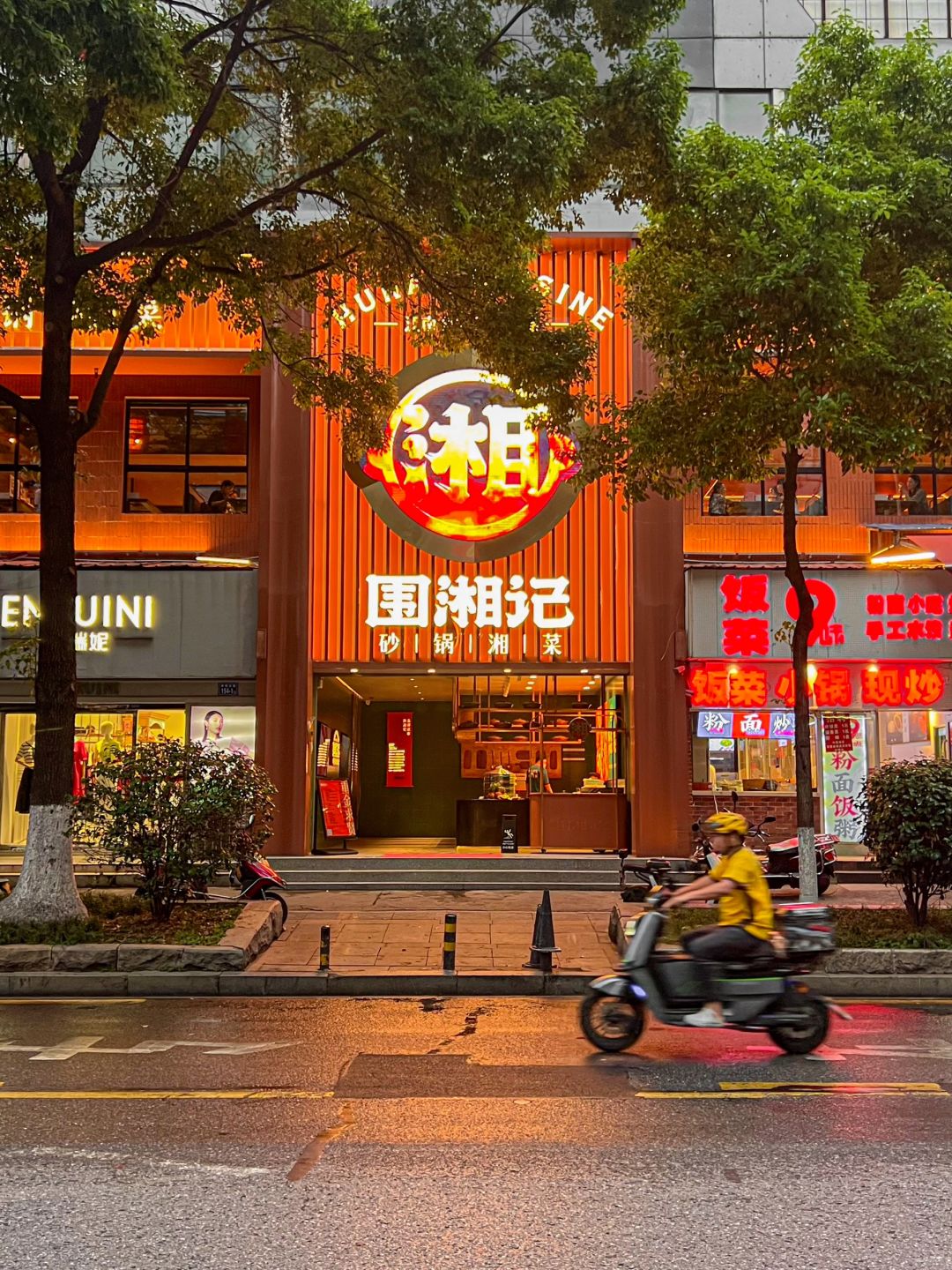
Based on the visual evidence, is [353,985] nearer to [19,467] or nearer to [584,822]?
[584,822]

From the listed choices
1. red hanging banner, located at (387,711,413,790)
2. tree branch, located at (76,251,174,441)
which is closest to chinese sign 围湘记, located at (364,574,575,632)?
red hanging banner, located at (387,711,413,790)

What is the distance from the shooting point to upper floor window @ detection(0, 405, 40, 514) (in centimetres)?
2109

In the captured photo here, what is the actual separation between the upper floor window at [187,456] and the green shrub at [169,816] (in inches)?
368

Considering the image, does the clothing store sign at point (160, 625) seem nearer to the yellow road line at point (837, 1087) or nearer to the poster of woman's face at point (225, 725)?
the poster of woman's face at point (225, 725)

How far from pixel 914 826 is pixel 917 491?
35.4 ft

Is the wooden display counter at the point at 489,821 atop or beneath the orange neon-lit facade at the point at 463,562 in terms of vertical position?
beneath

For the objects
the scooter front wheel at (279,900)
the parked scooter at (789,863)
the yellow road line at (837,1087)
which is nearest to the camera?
the yellow road line at (837,1087)

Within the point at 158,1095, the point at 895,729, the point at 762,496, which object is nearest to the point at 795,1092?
the point at 158,1095

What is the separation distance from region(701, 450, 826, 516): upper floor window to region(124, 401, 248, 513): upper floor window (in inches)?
330

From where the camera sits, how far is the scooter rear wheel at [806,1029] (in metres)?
7.97

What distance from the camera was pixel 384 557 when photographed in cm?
1967

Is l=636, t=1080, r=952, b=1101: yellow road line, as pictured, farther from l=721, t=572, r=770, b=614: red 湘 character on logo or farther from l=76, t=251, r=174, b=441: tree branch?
l=721, t=572, r=770, b=614: red 湘 character on logo

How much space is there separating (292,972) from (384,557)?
960cm

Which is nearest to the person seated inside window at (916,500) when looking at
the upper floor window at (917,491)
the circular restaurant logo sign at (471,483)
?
the upper floor window at (917,491)
